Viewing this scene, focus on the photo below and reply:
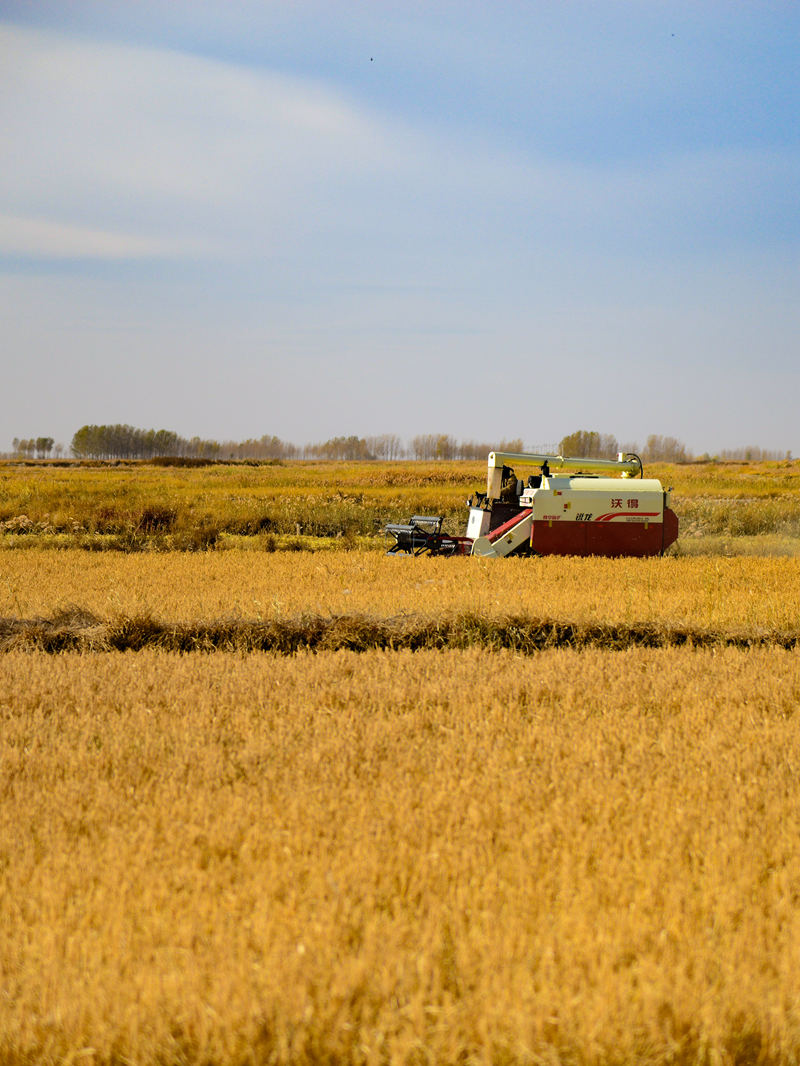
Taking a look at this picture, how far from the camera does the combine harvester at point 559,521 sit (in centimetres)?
1287

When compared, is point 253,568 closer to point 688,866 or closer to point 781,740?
point 781,740

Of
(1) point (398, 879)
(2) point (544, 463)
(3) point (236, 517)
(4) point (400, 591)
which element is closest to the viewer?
(1) point (398, 879)

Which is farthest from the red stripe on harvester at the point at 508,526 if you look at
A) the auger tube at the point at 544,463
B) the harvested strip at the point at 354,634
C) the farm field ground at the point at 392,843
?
the farm field ground at the point at 392,843

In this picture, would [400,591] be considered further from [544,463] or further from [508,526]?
[544,463]

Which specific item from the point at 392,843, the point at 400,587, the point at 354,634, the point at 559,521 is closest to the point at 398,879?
the point at 392,843

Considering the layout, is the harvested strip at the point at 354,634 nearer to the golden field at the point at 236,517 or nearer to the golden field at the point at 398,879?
the golden field at the point at 398,879

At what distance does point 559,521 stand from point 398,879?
33.2 ft

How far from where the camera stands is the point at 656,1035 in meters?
2.35

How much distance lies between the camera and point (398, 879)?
317 centimetres

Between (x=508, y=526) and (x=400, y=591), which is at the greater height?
(x=508, y=526)

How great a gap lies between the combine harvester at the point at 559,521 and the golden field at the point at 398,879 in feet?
24.3

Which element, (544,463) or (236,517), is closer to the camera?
(544,463)

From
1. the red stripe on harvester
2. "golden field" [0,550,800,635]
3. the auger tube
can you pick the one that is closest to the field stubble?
"golden field" [0,550,800,635]

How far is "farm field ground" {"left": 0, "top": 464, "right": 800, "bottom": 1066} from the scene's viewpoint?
2.42 metres
